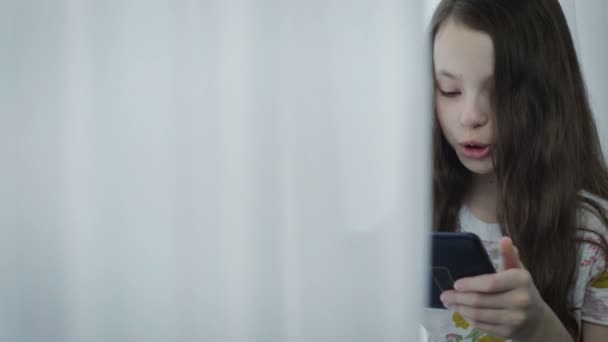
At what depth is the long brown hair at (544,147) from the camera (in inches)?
34.3

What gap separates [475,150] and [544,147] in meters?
0.13

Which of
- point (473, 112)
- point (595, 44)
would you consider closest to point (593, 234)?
point (473, 112)

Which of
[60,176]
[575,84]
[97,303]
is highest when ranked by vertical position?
[575,84]

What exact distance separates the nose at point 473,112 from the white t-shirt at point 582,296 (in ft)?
0.88

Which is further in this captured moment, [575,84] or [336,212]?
[575,84]

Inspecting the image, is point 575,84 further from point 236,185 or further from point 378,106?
point 236,185

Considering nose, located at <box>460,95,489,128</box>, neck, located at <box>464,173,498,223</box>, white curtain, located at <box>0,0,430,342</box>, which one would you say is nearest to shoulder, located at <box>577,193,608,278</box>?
neck, located at <box>464,173,498,223</box>

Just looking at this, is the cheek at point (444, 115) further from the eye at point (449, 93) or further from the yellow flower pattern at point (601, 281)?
the yellow flower pattern at point (601, 281)

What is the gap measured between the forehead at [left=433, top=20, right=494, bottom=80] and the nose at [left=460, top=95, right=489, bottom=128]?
28 millimetres

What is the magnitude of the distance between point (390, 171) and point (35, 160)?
293 mm

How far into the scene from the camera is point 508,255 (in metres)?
0.70

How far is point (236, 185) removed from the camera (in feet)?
1.77

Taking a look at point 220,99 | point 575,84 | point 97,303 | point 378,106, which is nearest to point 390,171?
point 378,106

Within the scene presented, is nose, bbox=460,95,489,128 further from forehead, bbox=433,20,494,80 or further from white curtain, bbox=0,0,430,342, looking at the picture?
white curtain, bbox=0,0,430,342
